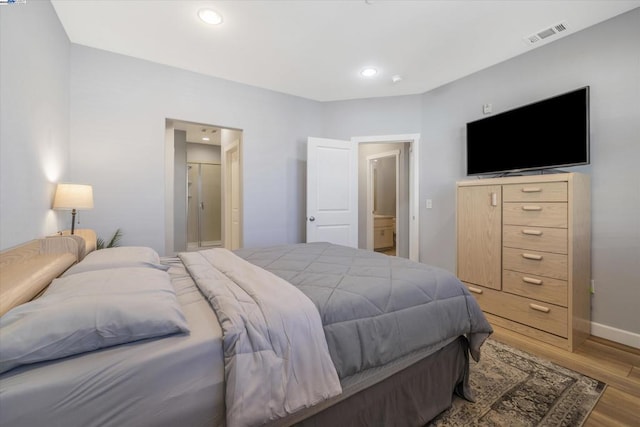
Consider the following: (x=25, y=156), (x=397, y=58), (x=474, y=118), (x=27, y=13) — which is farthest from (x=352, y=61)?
(x=25, y=156)

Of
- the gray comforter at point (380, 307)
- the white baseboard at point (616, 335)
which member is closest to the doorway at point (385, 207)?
the white baseboard at point (616, 335)

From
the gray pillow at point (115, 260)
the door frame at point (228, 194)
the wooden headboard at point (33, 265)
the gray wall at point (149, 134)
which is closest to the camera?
the wooden headboard at point (33, 265)

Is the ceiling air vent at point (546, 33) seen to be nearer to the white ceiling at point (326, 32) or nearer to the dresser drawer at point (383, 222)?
the white ceiling at point (326, 32)

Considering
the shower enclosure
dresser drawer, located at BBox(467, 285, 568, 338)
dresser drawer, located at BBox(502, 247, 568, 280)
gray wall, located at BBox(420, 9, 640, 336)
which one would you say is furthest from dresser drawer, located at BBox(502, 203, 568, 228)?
the shower enclosure

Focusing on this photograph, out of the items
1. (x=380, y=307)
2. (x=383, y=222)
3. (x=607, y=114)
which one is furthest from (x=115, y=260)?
(x=383, y=222)

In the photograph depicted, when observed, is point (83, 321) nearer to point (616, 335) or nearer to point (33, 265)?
point (33, 265)

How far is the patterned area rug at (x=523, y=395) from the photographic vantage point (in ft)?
4.57

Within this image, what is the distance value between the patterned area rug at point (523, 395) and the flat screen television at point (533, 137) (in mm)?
1633

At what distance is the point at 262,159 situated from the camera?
364cm

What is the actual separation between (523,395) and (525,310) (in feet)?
3.29

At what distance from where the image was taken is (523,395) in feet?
5.15

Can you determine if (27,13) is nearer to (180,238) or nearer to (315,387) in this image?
(315,387)

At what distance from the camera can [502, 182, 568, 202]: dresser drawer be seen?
214 cm

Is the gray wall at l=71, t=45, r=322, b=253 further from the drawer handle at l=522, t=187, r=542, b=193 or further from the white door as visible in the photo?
the drawer handle at l=522, t=187, r=542, b=193
